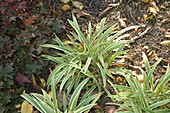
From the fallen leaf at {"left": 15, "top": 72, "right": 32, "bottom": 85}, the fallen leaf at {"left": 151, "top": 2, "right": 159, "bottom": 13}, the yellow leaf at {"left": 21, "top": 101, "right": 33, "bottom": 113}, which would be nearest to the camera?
the yellow leaf at {"left": 21, "top": 101, "right": 33, "bottom": 113}

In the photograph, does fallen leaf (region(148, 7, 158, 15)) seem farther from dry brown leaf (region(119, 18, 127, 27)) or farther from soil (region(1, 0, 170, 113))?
dry brown leaf (region(119, 18, 127, 27))

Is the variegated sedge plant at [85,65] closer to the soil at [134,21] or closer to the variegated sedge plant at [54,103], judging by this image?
the variegated sedge plant at [54,103]

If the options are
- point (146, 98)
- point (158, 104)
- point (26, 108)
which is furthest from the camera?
point (26, 108)

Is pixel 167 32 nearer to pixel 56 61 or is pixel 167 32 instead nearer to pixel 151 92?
pixel 151 92

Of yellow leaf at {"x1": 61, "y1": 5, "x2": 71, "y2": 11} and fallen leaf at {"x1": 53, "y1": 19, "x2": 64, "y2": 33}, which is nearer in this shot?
fallen leaf at {"x1": 53, "y1": 19, "x2": 64, "y2": 33}

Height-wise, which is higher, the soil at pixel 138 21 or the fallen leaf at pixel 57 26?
the fallen leaf at pixel 57 26

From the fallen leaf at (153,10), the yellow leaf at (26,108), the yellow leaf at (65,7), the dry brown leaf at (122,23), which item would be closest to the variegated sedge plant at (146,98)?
the yellow leaf at (26,108)

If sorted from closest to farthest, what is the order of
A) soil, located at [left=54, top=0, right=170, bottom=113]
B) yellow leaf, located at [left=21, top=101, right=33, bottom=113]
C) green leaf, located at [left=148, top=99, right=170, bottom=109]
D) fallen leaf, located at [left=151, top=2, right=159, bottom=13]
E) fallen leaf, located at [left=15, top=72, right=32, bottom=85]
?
green leaf, located at [left=148, top=99, right=170, bottom=109] → yellow leaf, located at [left=21, top=101, right=33, bottom=113] → fallen leaf, located at [left=15, top=72, right=32, bottom=85] → soil, located at [left=54, top=0, right=170, bottom=113] → fallen leaf, located at [left=151, top=2, right=159, bottom=13]

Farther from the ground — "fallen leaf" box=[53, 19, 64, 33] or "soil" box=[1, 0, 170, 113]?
"fallen leaf" box=[53, 19, 64, 33]

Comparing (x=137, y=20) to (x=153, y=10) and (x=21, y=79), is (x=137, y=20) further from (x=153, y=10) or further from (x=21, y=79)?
(x=21, y=79)

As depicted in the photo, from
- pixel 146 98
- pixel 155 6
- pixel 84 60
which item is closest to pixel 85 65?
pixel 84 60

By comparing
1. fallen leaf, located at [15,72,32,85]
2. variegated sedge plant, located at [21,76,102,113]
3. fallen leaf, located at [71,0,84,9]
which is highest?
fallen leaf, located at [71,0,84,9]

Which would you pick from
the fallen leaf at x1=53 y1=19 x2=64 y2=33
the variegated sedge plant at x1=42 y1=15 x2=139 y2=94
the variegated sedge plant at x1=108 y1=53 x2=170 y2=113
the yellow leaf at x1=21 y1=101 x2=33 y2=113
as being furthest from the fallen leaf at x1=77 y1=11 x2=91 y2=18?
the yellow leaf at x1=21 y1=101 x2=33 y2=113
